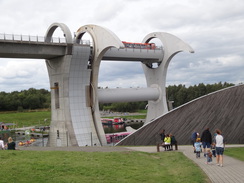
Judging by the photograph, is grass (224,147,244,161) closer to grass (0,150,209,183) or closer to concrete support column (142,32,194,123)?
grass (0,150,209,183)

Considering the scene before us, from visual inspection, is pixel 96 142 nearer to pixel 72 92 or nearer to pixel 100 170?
pixel 72 92

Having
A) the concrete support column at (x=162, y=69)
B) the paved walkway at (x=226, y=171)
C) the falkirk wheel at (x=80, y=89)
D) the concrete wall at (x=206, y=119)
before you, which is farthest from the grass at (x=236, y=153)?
the concrete support column at (x=162, y=69)

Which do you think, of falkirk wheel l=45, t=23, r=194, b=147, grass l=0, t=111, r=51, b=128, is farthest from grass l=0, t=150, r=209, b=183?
grass l=0, t=111, r=51, b=128

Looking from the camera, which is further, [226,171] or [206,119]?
[206,119]

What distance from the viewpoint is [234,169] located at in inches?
470

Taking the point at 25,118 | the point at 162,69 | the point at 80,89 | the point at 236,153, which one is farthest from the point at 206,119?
the point at 25,118

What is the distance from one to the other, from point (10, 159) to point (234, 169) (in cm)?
835

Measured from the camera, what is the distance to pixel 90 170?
10.6 metres

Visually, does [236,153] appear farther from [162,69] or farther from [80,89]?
[162,69]

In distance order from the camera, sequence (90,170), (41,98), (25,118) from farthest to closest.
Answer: (41,98) < (25,118) < (90,170)

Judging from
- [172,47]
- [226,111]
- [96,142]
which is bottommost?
[96,142]

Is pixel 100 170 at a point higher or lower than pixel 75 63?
lower

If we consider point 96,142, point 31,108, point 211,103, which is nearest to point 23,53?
point 96,142

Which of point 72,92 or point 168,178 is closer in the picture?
point 168,178
